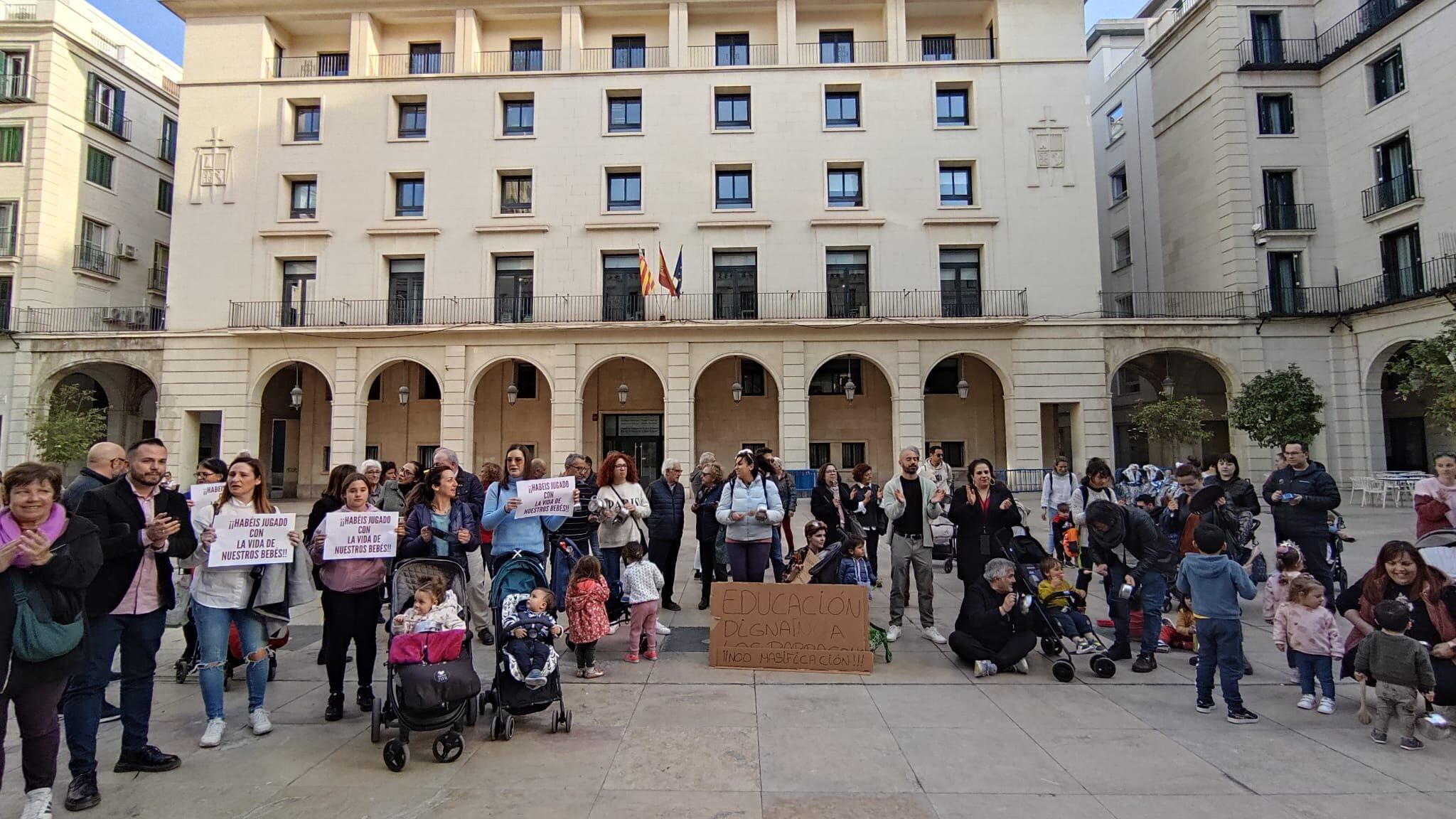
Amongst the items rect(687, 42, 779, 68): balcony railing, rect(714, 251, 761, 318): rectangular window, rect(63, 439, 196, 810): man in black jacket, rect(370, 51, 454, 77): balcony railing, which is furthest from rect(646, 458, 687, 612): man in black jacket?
rect(370, 51, 454, 77): balcony railing

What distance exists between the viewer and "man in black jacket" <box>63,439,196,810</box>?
400 cm

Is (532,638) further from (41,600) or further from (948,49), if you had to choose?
(948,49)

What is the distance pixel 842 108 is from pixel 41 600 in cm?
2632

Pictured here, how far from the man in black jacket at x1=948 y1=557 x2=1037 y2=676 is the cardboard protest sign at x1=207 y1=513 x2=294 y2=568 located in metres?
5.68

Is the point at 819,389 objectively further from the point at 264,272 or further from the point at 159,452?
the point at 159,452

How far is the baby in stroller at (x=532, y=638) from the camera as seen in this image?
16.1ft

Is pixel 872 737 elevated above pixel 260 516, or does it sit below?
below

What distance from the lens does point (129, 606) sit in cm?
437

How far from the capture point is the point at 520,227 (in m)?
24.7

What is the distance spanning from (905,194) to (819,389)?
25.8 feet

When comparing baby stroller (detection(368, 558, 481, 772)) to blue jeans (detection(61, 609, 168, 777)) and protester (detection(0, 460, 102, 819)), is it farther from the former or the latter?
protester (detection(0, 460, 102, 819))

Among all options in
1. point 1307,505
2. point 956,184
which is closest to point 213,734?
point 1307,505

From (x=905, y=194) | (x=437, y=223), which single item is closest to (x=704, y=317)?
(x=905, y=194)

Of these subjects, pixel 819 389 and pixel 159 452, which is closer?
pixel 159 452
